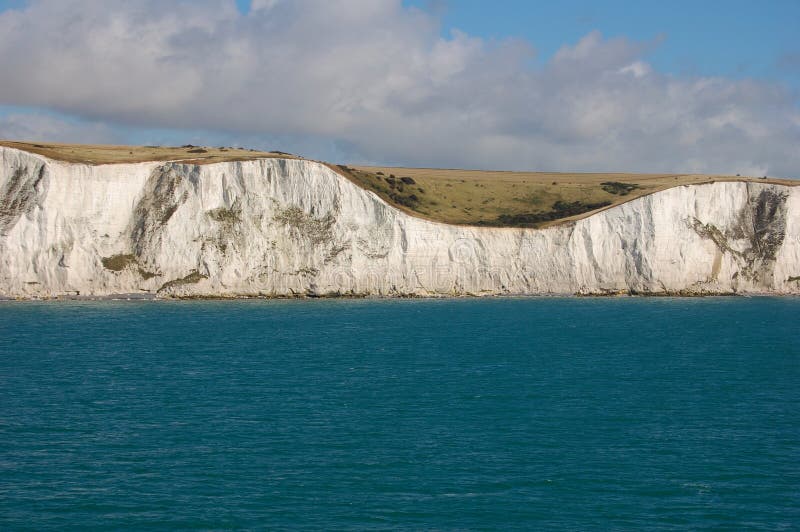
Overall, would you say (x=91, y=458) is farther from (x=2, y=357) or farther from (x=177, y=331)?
(x=177, y=331)

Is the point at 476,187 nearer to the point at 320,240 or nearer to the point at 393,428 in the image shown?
the point at 320,240

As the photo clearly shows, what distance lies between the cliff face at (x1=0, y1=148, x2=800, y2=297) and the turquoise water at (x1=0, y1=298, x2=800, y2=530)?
18.5 m

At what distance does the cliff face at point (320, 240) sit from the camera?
242 ft

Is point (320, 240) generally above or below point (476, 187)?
below

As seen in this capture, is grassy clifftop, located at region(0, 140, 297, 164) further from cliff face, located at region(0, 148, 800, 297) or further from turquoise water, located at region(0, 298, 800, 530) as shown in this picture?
turquoise water, located at region(0, 298, 800, 530)

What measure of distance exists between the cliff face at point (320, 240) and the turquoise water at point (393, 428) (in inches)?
730

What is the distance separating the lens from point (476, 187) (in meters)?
112

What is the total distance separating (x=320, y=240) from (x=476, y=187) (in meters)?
37.4

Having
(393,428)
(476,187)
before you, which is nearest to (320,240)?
(476,187)

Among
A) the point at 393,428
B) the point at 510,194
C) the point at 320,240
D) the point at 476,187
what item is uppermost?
the point at 476,187

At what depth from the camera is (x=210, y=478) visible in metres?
24.8

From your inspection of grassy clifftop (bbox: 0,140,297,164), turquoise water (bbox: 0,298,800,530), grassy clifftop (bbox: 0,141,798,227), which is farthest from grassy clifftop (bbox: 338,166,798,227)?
turquoise water (bbox: 0,298,800,530)

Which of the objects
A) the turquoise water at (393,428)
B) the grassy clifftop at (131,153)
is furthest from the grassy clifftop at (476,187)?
the turquoise water at (393,428)

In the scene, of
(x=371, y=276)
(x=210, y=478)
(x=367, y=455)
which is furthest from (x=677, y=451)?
(x=371, y=276)
